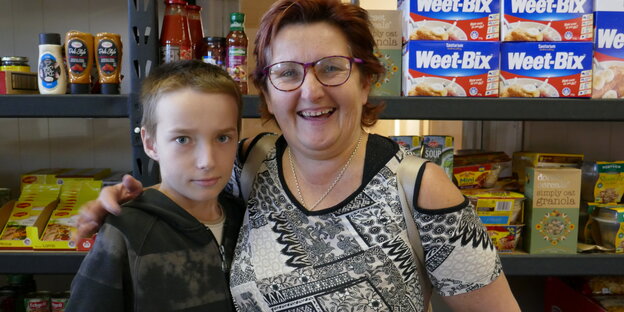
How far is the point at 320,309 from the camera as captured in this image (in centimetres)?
102

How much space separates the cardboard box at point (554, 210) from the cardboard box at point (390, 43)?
22.3 inches

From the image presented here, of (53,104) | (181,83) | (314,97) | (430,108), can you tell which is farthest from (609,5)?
(53,104)

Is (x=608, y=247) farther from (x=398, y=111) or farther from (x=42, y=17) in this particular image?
(x=42, y=17)

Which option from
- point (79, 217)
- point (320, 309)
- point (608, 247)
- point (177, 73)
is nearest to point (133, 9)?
point (177, 73)

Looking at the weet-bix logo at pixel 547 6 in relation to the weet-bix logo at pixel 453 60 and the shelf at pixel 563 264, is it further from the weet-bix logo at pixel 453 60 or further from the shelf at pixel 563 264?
the shelf at pixel 563 264

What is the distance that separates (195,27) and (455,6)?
0.82m

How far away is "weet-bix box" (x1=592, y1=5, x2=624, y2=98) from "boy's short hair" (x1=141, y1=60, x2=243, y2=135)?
3.82ft

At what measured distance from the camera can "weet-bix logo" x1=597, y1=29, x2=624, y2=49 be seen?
154 centimetres

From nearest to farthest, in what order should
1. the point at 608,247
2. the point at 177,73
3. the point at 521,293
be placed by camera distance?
the point at 177,73, the point at 608,247, the point at 521,293

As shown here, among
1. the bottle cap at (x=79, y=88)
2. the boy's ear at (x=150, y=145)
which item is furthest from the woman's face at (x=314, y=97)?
the bottle cap at (x=79, y=88)

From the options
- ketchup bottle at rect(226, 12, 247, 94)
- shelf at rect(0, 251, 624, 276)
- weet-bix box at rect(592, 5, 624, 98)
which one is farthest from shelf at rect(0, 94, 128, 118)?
weet-bix box at rect(592, 5, 624, 98)

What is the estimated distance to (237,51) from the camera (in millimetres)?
1440

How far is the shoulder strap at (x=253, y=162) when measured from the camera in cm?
123

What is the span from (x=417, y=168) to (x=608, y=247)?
3.34 feet
